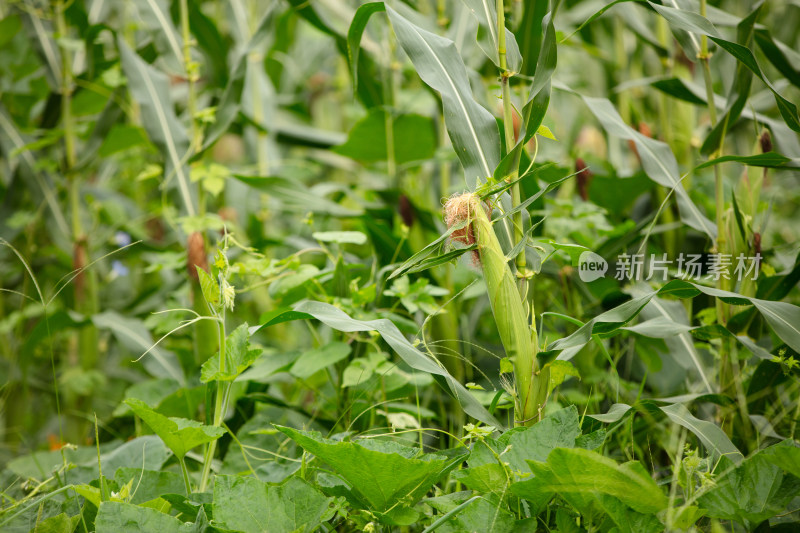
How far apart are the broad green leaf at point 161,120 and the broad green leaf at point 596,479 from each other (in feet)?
3.36

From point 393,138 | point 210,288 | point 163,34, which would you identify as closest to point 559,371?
point 210,288

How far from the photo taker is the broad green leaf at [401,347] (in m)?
0.80

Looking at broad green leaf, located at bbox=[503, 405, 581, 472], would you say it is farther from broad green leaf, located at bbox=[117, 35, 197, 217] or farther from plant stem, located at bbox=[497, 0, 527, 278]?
broad green leaf, located at bbox=[117, 35, 197, 217]

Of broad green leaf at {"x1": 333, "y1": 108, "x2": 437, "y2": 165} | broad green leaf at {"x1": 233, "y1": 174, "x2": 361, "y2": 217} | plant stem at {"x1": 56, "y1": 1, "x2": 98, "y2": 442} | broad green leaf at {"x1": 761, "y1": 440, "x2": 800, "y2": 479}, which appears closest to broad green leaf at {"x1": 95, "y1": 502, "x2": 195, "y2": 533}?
broad green leaf at {"x1": 761, "y1": 440, "x2": 800, "y2": 479}

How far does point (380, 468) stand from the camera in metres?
0.71

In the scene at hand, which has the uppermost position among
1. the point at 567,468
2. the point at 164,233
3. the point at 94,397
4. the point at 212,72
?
the point at 212,72

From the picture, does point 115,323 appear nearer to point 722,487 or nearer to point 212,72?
point 212,72

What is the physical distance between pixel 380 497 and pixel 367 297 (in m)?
0.37

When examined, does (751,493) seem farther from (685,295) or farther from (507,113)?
(507,113)

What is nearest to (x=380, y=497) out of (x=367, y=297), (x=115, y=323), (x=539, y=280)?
(x=367, y=297)

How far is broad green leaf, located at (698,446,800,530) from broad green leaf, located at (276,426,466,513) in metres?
0.31

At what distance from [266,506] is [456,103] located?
2.07 feet

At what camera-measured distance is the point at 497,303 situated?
81 cm

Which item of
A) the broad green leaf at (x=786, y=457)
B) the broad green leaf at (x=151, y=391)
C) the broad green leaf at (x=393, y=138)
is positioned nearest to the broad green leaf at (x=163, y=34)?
the broad green leaf at (x=393, y=138)
